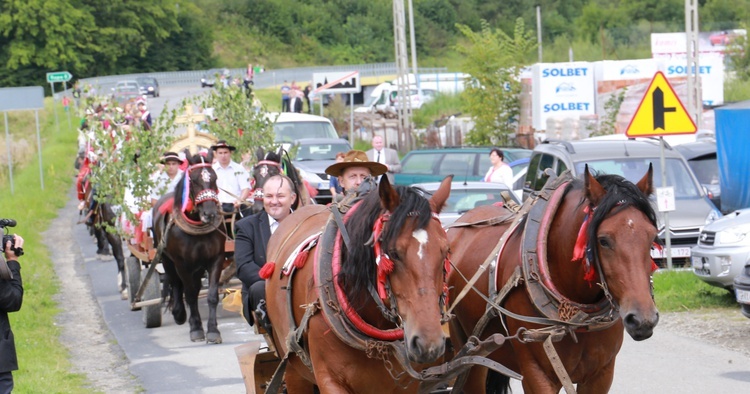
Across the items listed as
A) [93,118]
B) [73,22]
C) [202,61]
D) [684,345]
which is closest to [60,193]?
[93,118]

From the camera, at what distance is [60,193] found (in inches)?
1363

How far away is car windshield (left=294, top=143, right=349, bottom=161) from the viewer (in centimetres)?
2547

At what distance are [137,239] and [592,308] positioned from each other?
9698mm

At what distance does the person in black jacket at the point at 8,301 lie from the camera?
21.1 ft

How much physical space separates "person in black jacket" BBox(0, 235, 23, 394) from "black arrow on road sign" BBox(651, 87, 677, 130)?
30.4ft

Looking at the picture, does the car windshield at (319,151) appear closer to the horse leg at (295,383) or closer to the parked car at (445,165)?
the parked car at (445,165)

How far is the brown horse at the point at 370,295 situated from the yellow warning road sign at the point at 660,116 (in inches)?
327

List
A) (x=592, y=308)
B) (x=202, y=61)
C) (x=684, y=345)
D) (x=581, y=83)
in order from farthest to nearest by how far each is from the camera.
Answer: (x=202, y=61) → (x=581, y=83) → (x=684, y=345) → (x=592, y=308)

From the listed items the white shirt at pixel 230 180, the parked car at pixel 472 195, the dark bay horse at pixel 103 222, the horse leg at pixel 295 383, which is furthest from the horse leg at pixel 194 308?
the horse leg at pixel 295 383

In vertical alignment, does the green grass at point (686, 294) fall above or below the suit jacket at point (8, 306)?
below

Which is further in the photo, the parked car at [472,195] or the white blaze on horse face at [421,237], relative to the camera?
the parked car at [472,195]

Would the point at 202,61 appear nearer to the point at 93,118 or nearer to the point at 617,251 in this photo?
the point at 93,118

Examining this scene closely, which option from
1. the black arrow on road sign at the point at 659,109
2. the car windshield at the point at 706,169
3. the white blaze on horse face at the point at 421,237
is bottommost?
the car windshield at the point at 706,169

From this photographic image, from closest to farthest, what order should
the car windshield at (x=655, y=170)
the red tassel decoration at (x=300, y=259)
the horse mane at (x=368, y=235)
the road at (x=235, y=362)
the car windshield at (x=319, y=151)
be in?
1. the horse mane at (x=368, y=235)
2. the red tassel decoration at (x=300, y=259)
3. the road at (x=235, y=362)
4. the car windshield at (x=655, y=170)
5. the car windshield at (x=319, y=151)
